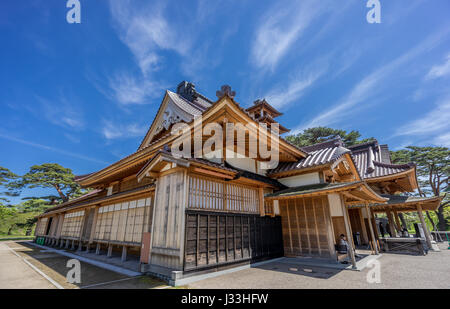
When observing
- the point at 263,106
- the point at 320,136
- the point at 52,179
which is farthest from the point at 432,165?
the point at 52,179

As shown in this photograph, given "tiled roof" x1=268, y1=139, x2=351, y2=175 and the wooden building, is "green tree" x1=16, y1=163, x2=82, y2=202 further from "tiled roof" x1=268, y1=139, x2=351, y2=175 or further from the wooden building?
"tiled roof" x1=268, y1=139, x2=351, y2=175

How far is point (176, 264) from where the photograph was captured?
5.50 metres

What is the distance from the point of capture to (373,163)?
48.1 feet

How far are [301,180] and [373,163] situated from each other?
9307mm

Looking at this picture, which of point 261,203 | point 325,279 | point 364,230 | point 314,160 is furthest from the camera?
point 364,230

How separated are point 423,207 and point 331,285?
1299 centimetres

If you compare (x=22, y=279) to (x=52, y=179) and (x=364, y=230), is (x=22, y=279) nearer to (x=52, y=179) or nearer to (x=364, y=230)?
(x=364, y=230)

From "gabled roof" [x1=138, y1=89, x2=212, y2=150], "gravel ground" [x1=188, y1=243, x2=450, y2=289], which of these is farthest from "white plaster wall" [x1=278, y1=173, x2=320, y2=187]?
"gabled roof" [x1=138, y1=89, x2=212, y2=150]

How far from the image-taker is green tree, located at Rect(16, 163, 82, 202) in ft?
89.1

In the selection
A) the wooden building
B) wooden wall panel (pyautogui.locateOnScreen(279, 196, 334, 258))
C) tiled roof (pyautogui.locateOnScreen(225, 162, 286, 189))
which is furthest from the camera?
wooden wall panel (pyautogui.locateOnScreen(279, 196, 334, 258))

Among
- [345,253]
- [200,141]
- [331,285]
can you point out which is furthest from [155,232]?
[345,253]

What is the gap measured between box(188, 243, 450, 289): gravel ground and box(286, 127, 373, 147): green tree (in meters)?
23.2

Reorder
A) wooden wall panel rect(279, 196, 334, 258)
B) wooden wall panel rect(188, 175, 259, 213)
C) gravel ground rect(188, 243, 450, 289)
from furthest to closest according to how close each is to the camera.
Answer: wooden wall panel rect(279, 196, 334, 258) < wooden wall panel rect(188, 175, 259, 213) < gravel ground rect(188, 243, 450, 289)
